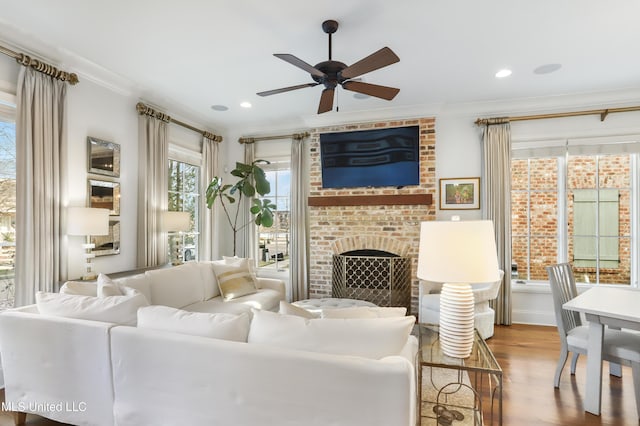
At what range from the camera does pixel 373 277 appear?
4.55 m

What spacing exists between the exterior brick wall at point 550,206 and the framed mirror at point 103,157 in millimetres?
4741

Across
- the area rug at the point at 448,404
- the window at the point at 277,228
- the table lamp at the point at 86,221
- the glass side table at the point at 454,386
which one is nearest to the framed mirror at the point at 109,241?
the table lamp at the point at 86,221

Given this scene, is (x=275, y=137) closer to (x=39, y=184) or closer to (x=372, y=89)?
(x=372, y=89)

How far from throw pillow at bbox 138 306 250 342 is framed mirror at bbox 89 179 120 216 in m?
2.05

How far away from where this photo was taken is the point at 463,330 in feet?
5.89

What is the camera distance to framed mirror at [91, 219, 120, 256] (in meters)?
3.34

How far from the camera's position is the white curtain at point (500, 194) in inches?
163

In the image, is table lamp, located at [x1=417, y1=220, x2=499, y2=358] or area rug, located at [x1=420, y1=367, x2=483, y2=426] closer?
table lamp, located at [x1=417, y1=220, x2=499, y2=358]

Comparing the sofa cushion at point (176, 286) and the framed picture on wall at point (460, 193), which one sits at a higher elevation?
the framed picture on wall at point (460, 193)

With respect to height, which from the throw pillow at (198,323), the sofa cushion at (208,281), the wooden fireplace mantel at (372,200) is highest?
the wooden fireplace mantel at (372,200)

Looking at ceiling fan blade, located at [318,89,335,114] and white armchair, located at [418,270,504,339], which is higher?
ceiling fan blade, located at [318,89,335,114]

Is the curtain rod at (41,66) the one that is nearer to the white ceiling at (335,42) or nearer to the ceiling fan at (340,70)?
the white ceiling at (335,42)

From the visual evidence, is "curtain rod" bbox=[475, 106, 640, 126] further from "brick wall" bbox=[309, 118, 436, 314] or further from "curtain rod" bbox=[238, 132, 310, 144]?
"curtain rod" bbox=[238, 132, 310, 144]

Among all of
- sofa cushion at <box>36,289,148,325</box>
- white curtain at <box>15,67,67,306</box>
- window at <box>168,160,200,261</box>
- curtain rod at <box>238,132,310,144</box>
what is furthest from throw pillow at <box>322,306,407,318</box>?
curtain rod at <box>238,132,310,144</box>
